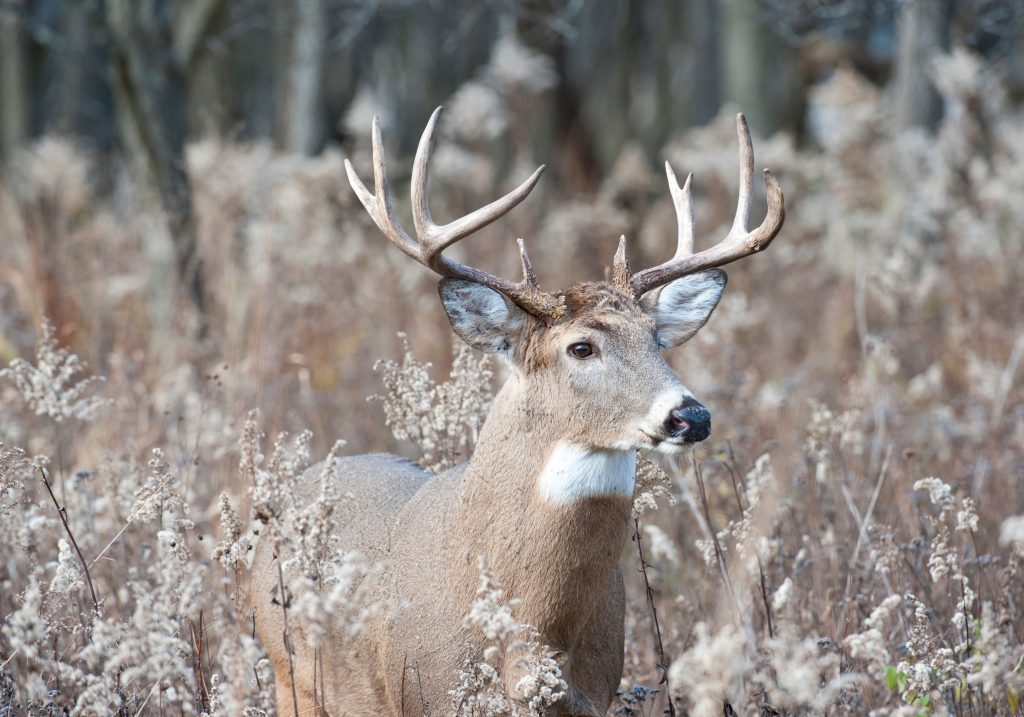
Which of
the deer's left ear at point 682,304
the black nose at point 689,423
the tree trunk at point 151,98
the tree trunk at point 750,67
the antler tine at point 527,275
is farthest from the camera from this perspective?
the tree trunk at point 750,67

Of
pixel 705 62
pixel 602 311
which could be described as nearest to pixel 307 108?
pixel 705 62

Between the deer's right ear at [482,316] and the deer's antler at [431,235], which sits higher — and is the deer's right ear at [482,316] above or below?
below

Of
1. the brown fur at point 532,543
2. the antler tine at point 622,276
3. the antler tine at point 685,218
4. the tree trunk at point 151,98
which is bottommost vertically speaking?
the brown fur at point 532,543

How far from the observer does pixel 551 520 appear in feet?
12.7

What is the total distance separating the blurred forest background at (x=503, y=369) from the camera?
389 centimetres

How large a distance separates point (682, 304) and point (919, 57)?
708cm

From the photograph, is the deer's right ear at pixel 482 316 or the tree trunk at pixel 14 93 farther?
the tree trunk at pixel 14 93

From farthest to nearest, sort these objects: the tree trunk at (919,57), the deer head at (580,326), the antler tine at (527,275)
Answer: the tree trunk at (919,57), the antler tine at (527,275), the deer head at (580,326)

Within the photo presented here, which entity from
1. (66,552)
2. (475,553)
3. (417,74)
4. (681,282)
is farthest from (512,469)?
(417,74)

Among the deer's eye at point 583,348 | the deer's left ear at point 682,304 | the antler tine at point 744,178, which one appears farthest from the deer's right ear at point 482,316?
the antler tine at point 744,178

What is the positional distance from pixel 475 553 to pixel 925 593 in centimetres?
196

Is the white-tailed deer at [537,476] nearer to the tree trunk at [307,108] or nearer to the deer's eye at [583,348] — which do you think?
the deer's eye at [583,348]

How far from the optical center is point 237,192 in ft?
31.0

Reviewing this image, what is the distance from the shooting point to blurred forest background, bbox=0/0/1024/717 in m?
3.89
